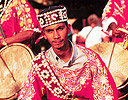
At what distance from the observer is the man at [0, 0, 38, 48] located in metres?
5.11

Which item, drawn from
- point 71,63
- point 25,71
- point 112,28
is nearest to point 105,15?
point 112,28

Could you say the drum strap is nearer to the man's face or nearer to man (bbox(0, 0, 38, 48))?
the man's face

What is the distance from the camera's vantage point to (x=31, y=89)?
364 cm

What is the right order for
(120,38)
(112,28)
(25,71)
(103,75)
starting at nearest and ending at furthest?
(103,75) → (25,71) → (112,28) → (120,38)

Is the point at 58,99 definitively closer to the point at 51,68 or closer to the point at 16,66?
the point at 51,68

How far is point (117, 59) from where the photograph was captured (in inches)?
196

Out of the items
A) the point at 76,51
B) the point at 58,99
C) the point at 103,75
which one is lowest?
the point at 58,99

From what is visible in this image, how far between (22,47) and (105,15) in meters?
1.52

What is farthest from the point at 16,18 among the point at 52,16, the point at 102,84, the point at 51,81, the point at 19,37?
the point at 102,84

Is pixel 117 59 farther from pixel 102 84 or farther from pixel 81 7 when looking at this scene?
pixel 81 7

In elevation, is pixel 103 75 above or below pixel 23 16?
below

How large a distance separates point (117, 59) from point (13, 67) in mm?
1446

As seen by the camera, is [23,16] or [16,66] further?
[23,16]

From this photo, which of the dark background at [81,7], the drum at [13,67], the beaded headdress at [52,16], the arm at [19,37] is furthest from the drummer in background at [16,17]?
the dark background at [81,7]
